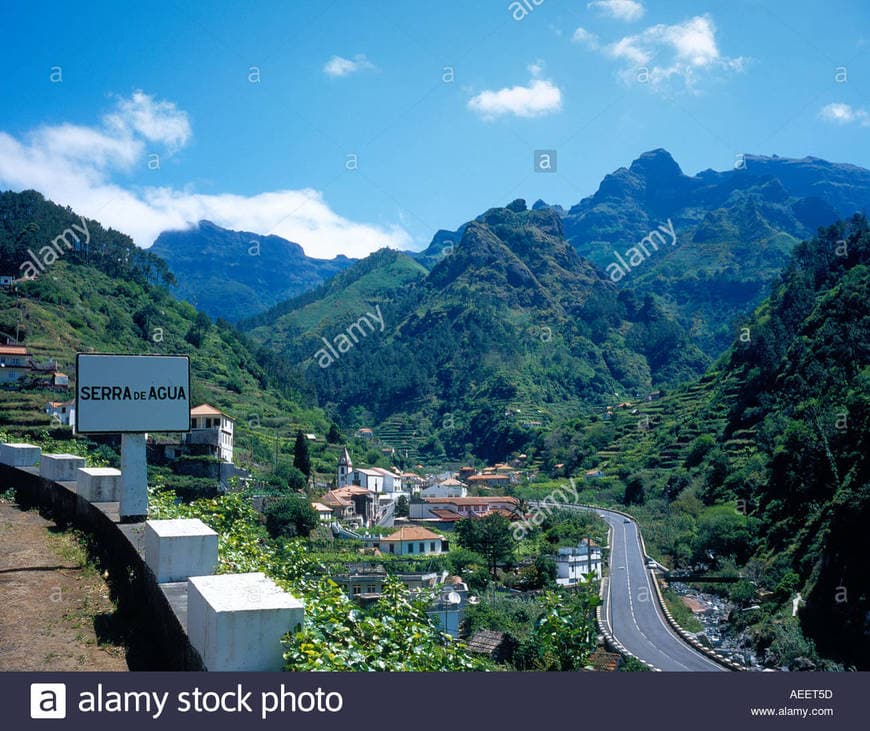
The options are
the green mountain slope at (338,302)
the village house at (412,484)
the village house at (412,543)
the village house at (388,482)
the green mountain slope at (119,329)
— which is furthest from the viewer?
the green mountain slope at (338,302)

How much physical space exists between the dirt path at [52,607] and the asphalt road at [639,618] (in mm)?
16545

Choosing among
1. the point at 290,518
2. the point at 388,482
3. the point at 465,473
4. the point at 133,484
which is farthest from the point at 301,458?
the point at 133,484

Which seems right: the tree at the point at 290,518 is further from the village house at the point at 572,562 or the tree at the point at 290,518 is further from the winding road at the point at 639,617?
the winding road at the point at 639,617

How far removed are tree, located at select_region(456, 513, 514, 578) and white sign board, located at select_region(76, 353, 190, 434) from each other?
3121 centimetres

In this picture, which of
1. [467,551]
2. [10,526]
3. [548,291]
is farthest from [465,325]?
[10,526]

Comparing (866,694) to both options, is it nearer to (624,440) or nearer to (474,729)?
(474,729)

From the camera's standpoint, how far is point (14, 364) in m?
38.9

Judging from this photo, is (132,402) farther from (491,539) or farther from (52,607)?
(491,539)

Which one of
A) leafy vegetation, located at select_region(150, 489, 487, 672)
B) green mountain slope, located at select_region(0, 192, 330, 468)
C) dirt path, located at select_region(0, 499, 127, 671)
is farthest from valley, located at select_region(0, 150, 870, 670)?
dirt path, located at select_region(0, 499, 127, 671)

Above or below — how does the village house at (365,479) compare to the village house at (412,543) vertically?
above

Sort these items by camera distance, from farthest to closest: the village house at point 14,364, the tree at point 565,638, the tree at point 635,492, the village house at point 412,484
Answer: the village house at point 412,484, the tree at point 635,492, the village house at point 14,364, the tree at point 565,638

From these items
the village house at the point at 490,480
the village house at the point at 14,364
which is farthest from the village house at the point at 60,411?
the village house at the point at 490,480

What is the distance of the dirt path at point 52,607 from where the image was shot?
3.92m

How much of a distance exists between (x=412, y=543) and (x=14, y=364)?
74.2ft
